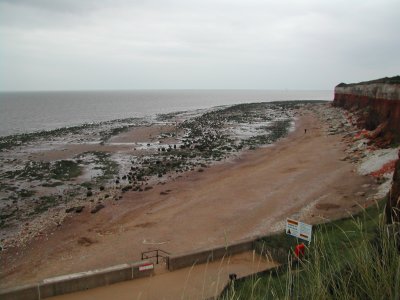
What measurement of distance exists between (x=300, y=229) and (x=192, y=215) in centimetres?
965

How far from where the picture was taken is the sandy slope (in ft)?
46.4

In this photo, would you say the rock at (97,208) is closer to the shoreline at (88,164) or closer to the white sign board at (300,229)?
the shoreline at (88,164)

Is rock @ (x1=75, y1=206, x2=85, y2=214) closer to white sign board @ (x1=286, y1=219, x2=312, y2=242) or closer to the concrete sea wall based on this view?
the concrete sea wall

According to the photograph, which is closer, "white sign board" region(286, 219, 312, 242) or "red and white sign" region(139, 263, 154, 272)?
"white sign board" region(286, 219, 312, 242)

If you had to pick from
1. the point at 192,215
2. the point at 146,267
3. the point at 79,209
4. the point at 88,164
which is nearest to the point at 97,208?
the point at 79,209

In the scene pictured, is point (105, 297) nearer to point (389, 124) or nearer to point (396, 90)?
point (389, 124)

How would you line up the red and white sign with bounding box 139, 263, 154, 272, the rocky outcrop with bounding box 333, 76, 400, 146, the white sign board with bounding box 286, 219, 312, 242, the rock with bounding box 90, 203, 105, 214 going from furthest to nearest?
the rocky outcrop with bounding box 333, 76, 400, 146 → the rock with bounding box 90, 203, 105, 214 → the red and white sign with bounding box 139, 263, 154, 272 → the white sign board with bounding box 286, 219, 312, 242

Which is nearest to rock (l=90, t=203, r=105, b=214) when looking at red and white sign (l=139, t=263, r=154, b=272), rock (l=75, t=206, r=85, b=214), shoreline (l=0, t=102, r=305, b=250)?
shoreline (l=0, t=102, r=305, b=250)

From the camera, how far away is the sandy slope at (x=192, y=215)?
46.4 feet

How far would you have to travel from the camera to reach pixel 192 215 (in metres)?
17.9

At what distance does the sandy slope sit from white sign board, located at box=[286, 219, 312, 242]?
4916mm

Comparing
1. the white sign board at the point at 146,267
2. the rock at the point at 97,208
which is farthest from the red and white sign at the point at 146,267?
the rock at the point at 97,208

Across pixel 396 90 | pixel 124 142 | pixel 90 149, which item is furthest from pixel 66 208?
pixel 396 90

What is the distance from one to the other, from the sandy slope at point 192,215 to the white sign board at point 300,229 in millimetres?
4916
